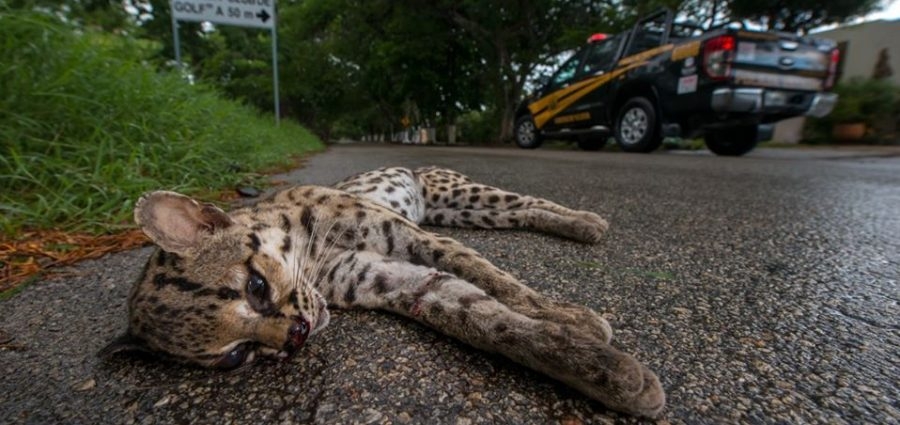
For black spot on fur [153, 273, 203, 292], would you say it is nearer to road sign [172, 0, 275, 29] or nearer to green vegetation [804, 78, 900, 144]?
road sign [172, 0, 275, 29]

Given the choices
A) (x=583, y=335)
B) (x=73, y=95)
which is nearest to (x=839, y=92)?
(x=583, y=335)

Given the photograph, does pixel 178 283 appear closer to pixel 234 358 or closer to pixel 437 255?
pixel 234 358

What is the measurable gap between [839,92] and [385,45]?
18.5 metres

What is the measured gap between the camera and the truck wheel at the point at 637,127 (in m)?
8.62

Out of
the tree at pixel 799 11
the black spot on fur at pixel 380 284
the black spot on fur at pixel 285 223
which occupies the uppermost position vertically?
the tree at pixel 799 11

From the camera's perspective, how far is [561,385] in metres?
1.18

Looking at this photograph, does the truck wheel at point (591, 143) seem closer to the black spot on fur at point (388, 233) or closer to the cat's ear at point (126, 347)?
the black spot on fur at point (388, 233)

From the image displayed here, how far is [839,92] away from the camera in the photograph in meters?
13.3

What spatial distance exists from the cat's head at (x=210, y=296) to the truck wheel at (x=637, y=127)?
27.8ft

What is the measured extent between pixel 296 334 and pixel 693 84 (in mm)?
8150

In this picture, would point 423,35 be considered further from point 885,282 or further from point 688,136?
point 885,282

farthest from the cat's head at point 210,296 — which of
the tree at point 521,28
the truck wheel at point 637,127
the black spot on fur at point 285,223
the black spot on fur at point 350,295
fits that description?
the tree at point 521,28

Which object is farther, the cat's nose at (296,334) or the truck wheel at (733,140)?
the truck wheel at (733,140)

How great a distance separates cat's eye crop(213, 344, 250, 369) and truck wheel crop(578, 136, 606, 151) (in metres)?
11.6
